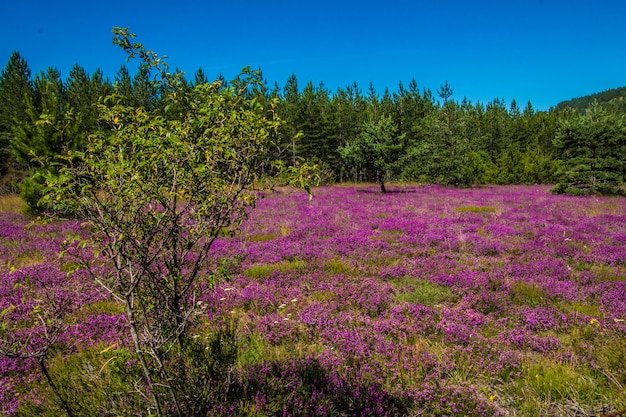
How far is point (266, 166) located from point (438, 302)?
5.23 metres

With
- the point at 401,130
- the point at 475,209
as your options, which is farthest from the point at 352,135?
the point at 475,209

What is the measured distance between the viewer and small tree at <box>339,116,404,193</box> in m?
27.2

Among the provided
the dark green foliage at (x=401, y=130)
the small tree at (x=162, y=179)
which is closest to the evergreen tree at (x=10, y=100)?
the dark green foliage at (x=401, y=130)

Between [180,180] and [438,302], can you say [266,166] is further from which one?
[438,302]

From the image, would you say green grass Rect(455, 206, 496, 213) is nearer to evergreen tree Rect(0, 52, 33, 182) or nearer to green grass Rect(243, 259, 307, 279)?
green grass Rect(243, 259, 307, 279)

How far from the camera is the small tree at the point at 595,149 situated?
72.2 ft

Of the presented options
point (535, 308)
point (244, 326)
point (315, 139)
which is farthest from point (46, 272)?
point (315, 139)

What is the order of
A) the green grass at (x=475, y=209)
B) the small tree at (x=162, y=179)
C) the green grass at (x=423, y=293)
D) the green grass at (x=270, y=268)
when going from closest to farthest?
the small tree at (x=162, y=179) → the green grass at (x=423, y=293) → the green grass at (x=270, y=268) → the green grass at (x=475, y=209)

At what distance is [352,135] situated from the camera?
205 ft

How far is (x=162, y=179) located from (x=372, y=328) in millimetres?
4127

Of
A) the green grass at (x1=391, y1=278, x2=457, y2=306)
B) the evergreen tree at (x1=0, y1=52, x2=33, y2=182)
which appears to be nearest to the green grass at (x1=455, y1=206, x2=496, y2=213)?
the green grass at (x1=391, y1=278, x2=457, y2=306)

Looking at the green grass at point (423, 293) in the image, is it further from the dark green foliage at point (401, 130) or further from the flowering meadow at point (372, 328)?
the dark green foliage at point (401, 130)

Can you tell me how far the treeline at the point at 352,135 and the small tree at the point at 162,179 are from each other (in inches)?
7.1

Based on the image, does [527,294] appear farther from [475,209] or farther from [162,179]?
[475,209]
